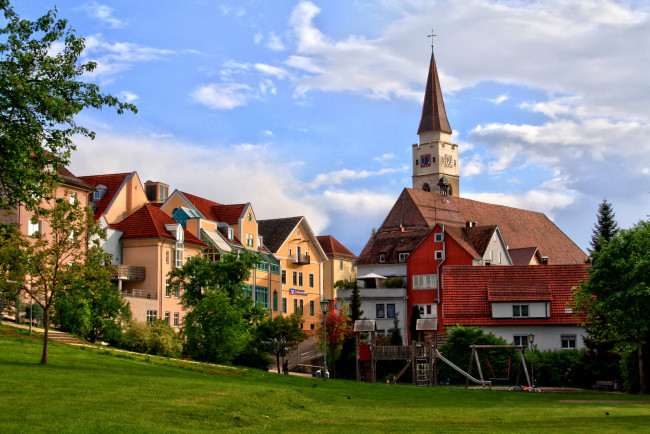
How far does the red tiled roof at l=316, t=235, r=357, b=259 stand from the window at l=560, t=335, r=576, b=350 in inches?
2181

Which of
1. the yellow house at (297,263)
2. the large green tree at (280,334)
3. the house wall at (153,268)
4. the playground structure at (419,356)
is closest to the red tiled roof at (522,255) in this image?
the yellow house at (297,263)

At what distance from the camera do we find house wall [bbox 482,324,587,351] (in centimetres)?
5706

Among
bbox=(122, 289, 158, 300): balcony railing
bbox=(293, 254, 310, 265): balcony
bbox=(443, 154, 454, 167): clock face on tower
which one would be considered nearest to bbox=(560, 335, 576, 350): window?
bbox=(122, 289, 158, 300): balcony railing

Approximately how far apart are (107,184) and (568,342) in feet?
129

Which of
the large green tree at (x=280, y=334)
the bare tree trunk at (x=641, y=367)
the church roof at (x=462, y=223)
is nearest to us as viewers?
the bare tree trunk at (x=641, y=367)

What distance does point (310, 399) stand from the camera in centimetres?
2645

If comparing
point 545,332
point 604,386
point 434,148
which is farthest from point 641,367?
point 434,148

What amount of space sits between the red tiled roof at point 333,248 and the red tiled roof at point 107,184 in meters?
45.6

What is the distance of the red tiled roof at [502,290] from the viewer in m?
58.2

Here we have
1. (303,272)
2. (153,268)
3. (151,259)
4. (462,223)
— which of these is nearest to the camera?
(153,268)

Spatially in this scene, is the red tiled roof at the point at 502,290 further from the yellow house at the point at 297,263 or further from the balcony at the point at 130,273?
the yellow house at the point at 297,263

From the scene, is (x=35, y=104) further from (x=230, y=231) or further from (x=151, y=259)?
(x=230, y=231)

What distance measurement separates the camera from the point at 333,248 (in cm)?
11200

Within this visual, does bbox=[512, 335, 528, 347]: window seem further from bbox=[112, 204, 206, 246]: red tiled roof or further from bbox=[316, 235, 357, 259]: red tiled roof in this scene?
bbox=[316, 235, 357, 259]: red tiled roof
